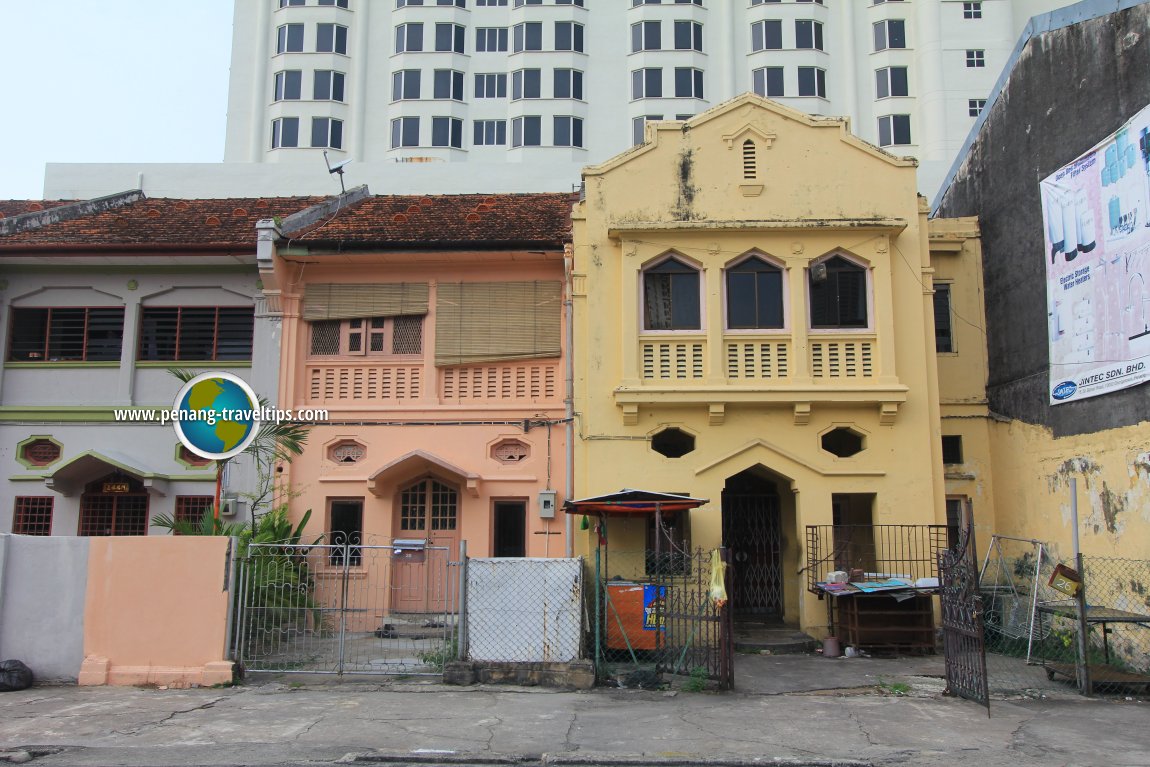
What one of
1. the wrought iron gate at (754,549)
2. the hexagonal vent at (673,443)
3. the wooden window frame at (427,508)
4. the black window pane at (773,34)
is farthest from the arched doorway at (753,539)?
the black window pane at (773,34)

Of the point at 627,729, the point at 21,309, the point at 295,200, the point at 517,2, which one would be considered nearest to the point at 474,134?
the point at 517,2

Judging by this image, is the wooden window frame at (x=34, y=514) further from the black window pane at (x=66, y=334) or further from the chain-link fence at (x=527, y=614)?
the chain-link fence at (x=527, y=614)

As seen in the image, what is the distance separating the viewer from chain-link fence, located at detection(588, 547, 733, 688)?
12.0m

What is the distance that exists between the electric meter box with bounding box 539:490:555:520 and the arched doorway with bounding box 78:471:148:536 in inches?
284

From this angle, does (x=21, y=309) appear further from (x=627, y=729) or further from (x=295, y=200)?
(x=627, y=729)

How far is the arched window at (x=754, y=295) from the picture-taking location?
16.2 m

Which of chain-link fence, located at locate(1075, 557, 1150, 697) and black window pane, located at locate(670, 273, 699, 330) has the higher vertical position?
black window pane, located at locate(670, 273, 699, 330)

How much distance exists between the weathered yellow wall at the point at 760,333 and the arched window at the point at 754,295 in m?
0.23

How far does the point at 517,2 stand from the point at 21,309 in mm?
33084

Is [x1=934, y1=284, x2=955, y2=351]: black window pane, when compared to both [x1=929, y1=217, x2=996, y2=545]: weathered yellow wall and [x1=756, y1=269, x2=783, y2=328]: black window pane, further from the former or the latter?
[x1=756, y1=269, x2=783, y2=328]: black window pane

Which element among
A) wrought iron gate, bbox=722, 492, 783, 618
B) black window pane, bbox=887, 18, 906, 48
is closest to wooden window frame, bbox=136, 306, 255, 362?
wrought iron gate, bbox=722, 492, 783, 618

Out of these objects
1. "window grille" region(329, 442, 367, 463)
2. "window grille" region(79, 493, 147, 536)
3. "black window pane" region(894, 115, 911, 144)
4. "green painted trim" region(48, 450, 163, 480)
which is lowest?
"window grille" region(79, 493, 147, 536)

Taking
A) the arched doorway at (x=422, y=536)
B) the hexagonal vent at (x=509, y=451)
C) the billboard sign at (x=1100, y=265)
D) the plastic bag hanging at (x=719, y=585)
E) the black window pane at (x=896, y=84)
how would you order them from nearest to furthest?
the plastic bag hanging at (x=719, y=585) → the billboard sign at (x=1100, y=265) → the arched doorway at (x=422, y=536) → the hexagonal vent at (x=509, y=451) → the black window pane at (x=896, y=84)

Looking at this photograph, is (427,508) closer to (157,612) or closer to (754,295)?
(157,612)
